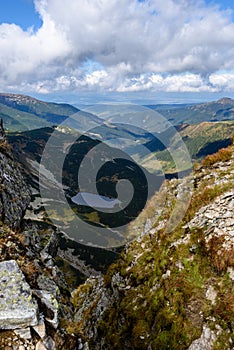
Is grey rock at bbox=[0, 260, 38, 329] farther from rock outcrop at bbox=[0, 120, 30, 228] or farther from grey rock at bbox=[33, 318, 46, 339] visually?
rock outcrop at bbox=[0, 120, 30, 228]

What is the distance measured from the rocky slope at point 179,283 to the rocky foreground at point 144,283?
0.21 ft

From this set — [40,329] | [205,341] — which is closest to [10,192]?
[40,329]

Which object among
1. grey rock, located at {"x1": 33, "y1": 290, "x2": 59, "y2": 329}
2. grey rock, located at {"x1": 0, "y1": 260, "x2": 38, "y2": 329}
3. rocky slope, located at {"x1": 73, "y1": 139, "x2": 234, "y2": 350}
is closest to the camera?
grey rock, located at {"x1": 0, "y1": 260, "x2": 38, "y2": 329}

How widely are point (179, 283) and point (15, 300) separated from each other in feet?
39.2

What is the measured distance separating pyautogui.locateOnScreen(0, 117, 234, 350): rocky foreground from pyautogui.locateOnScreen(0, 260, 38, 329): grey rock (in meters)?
0.04

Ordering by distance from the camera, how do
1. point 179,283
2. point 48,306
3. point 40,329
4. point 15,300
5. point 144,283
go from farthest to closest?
point 144,283 < point 179,283 < point 48,306 < point 15,300 < point 40,329

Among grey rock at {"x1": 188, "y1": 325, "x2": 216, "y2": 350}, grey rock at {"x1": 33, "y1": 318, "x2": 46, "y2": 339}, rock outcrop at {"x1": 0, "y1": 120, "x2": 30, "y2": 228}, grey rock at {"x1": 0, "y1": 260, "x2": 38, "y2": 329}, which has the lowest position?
grey rock at {"x1": 188, "y1": 325, "x2": 216, "y2": 350}

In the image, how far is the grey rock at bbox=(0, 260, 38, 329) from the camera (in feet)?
32.1

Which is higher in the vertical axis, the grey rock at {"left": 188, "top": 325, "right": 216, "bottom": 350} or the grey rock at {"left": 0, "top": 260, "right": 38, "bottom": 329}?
the grey rock at {"left": 0, "top": 260, "right": 38, "bottom": 329}

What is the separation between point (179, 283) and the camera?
61.3ft

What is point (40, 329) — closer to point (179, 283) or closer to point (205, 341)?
point (205, 341)

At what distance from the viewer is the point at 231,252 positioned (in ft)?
55.5

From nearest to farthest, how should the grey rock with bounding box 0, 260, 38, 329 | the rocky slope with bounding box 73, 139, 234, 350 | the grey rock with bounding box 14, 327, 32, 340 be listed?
the grey rock with bounding box 14, 327, 32, 340
the grey rock with bounding box 0, 260, 38, 329
the rocky slope with bounding box 73, 139, 234, 350

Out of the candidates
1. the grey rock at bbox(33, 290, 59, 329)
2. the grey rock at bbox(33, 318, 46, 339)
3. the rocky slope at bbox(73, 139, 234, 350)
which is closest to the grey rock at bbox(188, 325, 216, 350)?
the rocky slope at bbox(73, 139, 234, 350)
